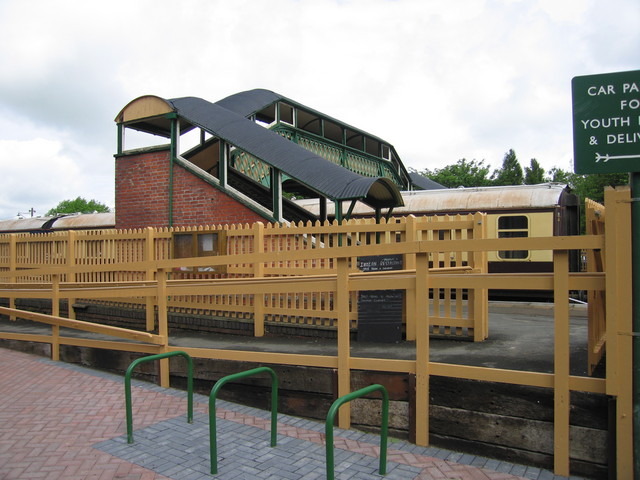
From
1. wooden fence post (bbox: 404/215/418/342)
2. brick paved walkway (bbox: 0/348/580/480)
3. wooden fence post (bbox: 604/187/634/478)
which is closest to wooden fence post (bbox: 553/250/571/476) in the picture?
brick paved walkway (bbox: 0/348/580/480)

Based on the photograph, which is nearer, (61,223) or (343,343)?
(343,343)

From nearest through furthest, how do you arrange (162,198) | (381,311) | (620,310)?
(620,310) < (381,311) < (162,198)

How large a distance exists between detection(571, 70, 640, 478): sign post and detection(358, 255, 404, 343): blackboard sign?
2.90 m

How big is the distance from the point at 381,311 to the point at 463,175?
4771 cm

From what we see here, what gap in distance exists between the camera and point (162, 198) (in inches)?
459

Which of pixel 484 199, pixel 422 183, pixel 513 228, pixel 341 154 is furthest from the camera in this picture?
pixel 422 183

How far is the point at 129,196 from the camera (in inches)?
482

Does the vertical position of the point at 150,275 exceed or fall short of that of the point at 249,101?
it falls short

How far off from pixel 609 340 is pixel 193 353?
4.33 meters

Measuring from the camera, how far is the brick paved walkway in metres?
4.00

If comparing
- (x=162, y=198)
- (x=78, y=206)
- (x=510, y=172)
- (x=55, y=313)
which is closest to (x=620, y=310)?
(x=55, y=313)

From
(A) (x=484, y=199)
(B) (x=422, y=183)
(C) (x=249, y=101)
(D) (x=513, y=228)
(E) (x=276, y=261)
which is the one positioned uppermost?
(C) (x=249, y=101)

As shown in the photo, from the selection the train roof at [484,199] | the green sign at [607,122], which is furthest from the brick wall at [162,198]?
the green sign at [607,122]

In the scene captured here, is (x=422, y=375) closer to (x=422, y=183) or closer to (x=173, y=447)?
(x=173, y=447)
